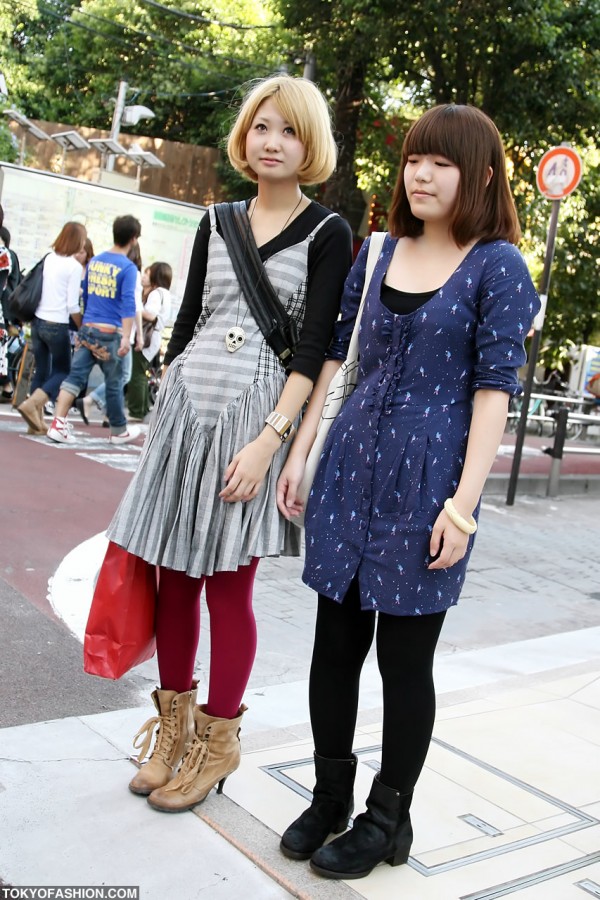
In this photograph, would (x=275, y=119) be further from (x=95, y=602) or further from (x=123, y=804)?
(x=123, y=804)

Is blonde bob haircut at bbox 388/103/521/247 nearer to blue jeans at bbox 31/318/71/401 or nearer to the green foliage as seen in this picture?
blue jeans at bbox 31/318/71/401

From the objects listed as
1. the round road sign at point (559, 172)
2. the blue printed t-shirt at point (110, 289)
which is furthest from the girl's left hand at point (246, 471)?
the round road sign at point (559, 172)

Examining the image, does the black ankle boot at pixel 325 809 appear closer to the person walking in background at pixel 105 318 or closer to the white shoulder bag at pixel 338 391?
the white shoulder bag at pixel 338 391

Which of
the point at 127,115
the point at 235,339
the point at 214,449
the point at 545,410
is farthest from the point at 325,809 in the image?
the point at 127,115

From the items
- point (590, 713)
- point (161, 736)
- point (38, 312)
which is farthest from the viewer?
point (38, 312)

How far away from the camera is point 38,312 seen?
29.2ft

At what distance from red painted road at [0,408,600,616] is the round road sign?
14.5 feet

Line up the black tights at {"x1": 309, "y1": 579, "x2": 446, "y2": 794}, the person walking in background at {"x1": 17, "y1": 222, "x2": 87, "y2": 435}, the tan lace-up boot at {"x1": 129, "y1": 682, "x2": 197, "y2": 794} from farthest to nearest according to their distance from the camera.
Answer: the person walking in background at {"x1": 17, "y1": 222, "x2": 87, "y2": 435} < the tan lace-up boot at {"x1": 129, "y1": 682, "x2": 197, "y2": 794} < the black tights at {"x1": 309, "y1": 579, "x2": 446, "y2": 794}

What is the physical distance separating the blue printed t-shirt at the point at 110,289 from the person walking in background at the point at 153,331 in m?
1.92

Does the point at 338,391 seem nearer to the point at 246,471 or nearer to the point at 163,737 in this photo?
the point at 246,471

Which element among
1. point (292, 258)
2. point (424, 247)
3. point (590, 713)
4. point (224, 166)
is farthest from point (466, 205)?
point (224, 166)

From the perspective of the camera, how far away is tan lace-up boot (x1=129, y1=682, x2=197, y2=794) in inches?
107

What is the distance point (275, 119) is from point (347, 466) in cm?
94

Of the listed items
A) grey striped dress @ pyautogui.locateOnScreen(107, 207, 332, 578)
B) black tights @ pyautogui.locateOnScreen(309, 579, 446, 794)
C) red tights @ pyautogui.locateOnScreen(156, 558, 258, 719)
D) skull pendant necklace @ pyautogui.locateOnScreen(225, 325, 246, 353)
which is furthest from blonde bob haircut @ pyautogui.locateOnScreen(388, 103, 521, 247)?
red tights @ pyautogui.locateOnScreen(156, 558, 258, 719)
